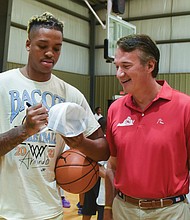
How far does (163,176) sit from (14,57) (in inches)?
396

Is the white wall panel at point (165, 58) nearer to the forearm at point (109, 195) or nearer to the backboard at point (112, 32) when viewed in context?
the backboard at point (112, 32)

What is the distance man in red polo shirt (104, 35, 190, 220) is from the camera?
2.22m

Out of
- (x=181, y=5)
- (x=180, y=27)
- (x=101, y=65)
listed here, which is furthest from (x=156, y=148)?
(x=101, y=65)

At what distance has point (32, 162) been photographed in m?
2.18

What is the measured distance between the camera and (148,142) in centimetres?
226

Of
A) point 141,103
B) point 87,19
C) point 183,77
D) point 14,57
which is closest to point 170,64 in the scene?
point 183,77

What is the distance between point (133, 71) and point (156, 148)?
51 centimetres

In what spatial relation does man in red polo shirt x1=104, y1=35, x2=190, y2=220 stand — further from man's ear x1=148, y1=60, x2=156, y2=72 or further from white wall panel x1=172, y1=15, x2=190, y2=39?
white wall panel x1=172, y1=15, x2=190, y2=39

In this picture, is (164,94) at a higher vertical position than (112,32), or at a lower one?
lower

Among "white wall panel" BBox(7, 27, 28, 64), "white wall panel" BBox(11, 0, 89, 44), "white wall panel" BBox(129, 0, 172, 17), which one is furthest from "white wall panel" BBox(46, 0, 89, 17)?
"white wall panel" BBox(7, 27, 28, 64)

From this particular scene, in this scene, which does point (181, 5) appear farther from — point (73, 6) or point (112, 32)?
point (112, 32)

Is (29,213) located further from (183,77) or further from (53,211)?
(183,77)

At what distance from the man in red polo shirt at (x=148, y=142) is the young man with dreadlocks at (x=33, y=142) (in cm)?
27

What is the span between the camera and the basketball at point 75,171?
7.61ft
